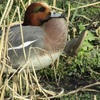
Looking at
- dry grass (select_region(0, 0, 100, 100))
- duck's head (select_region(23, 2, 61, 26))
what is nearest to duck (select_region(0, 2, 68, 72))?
duck's head (select_region(23, 2, 61, 26))

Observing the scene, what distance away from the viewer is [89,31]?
6012 mm

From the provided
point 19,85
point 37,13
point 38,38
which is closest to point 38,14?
point 37,13

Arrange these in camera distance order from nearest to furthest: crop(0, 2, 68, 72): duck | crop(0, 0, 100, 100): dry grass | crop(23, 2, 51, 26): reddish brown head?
1. crop(0, 0, 100, 100): dry grass
2. crop(0, 2, 68, 72): duck
3. crop(23, 2, 51, 26): reddish brown head

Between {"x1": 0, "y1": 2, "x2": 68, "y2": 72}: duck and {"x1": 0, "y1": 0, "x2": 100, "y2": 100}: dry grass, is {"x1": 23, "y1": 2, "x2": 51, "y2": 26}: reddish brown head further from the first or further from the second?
{"x1": 0, "y1": 0, "x2": 100, "y2": 100}: dry grass

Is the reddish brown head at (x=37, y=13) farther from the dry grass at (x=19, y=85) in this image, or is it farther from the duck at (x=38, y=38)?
the dry grass at (x=19, y=85)

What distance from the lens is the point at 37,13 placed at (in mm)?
5098

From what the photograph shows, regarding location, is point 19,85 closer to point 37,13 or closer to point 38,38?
point 38,38

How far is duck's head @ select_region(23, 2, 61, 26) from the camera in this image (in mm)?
5055

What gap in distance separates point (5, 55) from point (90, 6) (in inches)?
84.7

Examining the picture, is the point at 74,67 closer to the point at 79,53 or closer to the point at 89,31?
the point at 79,53

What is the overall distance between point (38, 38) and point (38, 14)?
0.28m

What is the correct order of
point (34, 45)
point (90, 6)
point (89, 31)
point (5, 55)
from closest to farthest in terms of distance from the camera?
point (5, 55) → point (34, 45) → point (89, 31) → point (90, 6)

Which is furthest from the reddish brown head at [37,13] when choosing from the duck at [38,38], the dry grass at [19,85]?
the dry grass at [19,85]

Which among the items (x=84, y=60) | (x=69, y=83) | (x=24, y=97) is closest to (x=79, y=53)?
(x=84, y=60)
